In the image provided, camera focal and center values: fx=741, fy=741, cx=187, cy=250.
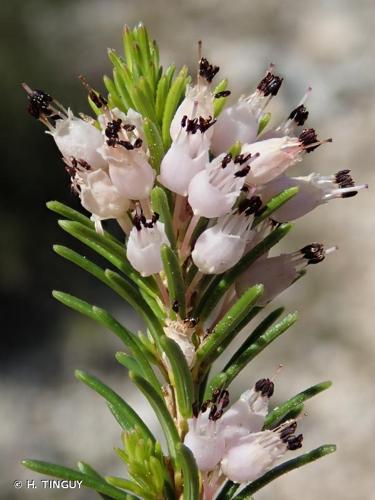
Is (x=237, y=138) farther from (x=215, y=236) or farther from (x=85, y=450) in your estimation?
(x=85, y=450)

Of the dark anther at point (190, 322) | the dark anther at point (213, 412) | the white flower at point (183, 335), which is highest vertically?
the dark anther at point (190, 322)

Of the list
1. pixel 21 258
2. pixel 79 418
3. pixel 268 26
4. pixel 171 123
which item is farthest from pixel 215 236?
pixel 268 26

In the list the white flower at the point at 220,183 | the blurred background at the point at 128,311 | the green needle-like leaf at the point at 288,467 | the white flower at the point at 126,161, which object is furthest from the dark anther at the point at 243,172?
the blurred background at the point at 128,311

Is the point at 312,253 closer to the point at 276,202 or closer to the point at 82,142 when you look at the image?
the point at 276,202

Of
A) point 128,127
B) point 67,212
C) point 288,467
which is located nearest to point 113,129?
point 128,127

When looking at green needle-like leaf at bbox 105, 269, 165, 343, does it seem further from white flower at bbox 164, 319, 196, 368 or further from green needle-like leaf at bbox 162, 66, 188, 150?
green needle-like leaf at bbox 162, 66, 188, 150

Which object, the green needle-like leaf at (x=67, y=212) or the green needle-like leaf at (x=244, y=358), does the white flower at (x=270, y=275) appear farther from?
the green needle-like leaf at (x=67, y=212)
